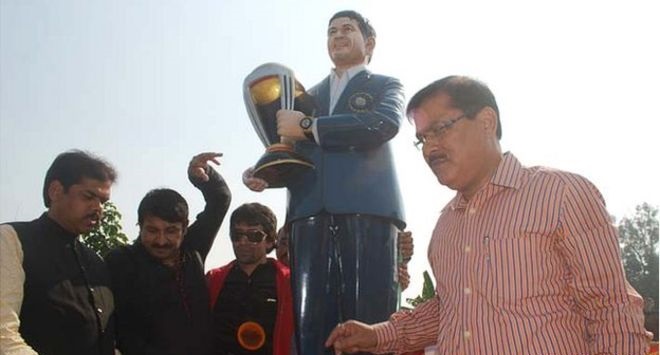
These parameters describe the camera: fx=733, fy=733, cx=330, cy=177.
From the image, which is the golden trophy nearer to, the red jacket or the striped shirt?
the red jacket

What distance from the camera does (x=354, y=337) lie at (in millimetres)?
2318

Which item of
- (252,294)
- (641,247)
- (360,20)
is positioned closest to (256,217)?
(252,294)

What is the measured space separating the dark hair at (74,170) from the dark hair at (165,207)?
0.28 m

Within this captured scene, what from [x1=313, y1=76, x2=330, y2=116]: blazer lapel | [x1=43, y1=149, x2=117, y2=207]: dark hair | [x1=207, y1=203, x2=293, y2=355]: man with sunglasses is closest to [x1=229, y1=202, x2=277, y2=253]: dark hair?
[x1=207, y1=203, x2=293, y2=355]: man with sunglasses

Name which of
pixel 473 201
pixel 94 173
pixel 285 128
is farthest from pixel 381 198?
pixel 94 173

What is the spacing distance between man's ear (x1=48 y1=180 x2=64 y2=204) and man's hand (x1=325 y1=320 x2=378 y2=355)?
1382 millimetres

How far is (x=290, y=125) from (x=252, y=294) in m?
1.03

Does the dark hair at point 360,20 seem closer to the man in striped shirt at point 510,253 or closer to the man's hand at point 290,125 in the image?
the man's hand at point 290,125

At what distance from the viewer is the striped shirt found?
188 cm

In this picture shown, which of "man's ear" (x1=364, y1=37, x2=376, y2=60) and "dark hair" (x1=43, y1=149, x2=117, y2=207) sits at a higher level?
"man's ear" (x1=364, y1=37, x2=376, y2=60)

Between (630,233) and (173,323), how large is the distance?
143 ft

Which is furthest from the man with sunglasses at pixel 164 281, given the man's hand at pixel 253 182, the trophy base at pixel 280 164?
the trophy base at pixel 280 164

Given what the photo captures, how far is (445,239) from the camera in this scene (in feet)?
7.41

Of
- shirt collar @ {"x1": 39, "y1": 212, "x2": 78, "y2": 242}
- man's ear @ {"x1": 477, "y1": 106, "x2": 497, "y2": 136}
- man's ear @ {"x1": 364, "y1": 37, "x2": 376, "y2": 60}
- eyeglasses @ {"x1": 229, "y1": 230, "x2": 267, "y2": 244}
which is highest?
man's ear @ {"x1": 364, "y1": 37, "x2": 376, "y2": 60}
